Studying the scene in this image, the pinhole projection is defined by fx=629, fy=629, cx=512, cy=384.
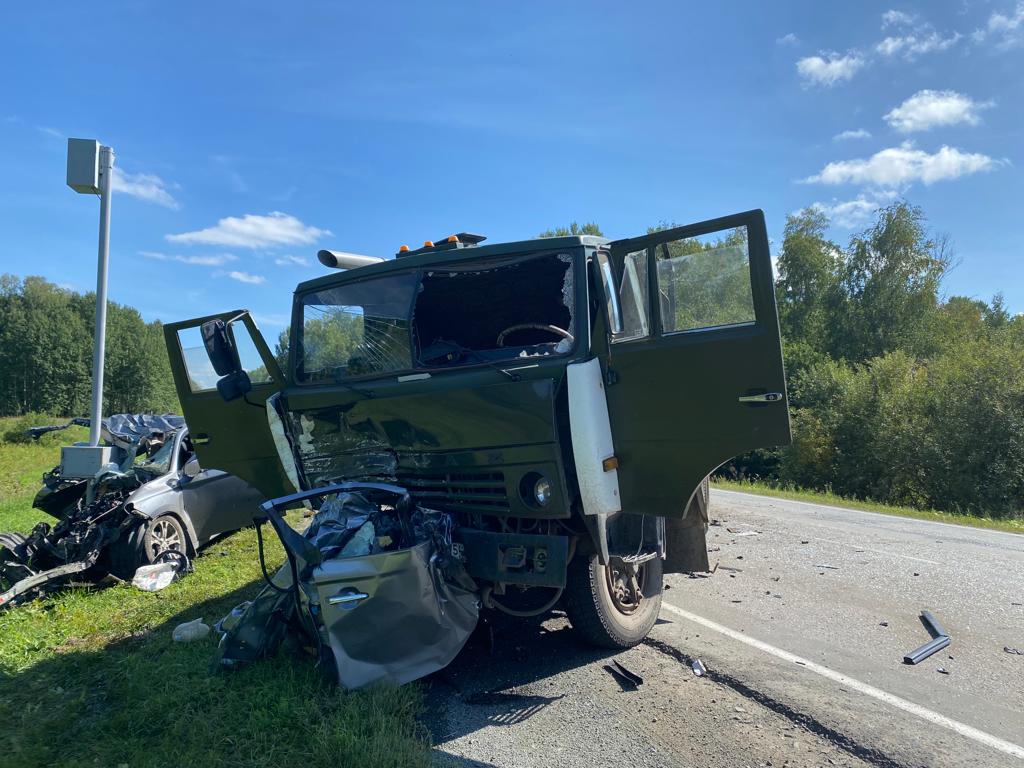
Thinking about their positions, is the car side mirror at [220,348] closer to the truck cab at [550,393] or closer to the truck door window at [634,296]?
the truck cab at [550,393]

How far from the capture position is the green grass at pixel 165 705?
119 inches

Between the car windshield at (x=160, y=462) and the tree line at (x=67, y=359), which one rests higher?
the tree line at (x=67, y=359)

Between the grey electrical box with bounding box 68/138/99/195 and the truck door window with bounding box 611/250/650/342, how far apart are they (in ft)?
27.0

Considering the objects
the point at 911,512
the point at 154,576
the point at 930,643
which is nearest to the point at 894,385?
the point at 911,512

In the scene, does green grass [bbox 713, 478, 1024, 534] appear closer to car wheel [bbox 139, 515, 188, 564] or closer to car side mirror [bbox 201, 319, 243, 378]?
car side mirror [bbox 201, 319, 243, 378]

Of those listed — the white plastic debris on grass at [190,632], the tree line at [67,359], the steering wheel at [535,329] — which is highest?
the tree line at [67,359]

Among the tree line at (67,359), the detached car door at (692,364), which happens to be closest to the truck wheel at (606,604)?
the detached car door at (692,364)

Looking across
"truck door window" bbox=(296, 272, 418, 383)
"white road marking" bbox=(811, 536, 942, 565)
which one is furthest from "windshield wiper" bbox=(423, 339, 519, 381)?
"white road marking" bbox=(811, 536, 942, 565)

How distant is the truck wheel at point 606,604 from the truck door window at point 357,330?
5.79 ft

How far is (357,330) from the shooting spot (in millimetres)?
4457

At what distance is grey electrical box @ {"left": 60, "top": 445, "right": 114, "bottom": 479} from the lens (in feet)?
23.5

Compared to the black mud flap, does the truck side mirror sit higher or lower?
higher

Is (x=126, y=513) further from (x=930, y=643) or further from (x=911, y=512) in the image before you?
(x=911, y=512)

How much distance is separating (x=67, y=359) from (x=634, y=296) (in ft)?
205
